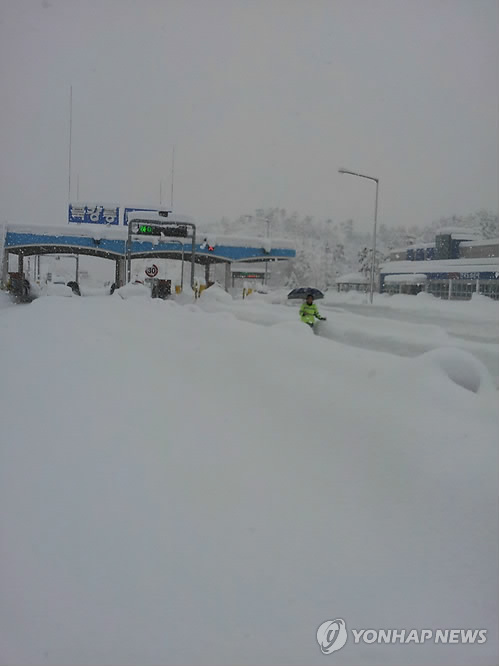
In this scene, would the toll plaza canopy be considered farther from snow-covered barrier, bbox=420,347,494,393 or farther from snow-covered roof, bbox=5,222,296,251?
snow-covered barrier, bbox=420,347,494,393

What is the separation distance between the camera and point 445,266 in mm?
4117

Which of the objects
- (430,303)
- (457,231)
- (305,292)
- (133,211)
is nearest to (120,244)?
(133,211)

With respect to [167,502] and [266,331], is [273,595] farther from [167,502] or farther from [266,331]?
[266,331]

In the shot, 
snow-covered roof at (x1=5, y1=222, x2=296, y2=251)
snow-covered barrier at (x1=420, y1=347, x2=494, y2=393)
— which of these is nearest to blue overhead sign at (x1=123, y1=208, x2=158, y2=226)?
snow-covered roof at (x1=5, y1=222, x2=296, y2=251)

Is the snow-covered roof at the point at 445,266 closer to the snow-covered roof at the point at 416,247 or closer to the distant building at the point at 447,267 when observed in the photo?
the distant building at the point at 447,267

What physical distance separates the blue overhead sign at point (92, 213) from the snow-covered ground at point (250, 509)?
4.23 ft

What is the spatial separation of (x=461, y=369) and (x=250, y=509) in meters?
1.61

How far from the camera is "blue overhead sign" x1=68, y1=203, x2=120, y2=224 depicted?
4.22 m

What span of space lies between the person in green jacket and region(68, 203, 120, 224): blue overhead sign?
1665 mm

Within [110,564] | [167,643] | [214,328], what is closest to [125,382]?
[214,328]

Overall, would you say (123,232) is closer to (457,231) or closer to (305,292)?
(305,292)

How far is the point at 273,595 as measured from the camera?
220 centimetres

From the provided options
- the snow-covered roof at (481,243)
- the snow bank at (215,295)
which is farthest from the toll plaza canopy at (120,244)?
the snow-covered roof at (481,243)

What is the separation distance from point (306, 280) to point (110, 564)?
2788 millimetres
